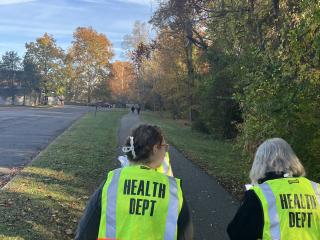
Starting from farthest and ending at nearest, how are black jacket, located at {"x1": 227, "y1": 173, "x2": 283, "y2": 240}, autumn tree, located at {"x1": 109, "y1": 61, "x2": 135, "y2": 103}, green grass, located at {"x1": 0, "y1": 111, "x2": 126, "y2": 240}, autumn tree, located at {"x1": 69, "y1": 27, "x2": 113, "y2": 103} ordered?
autumn tree, located at {"x1": 69, "y1": 27, "x2": 113, "y2": 103}
autumn tree, located at {"x1": 109, "y1": 61, "x2": 135, "y2": 103}
green grass, located at {"x1": 0, "y1": 111, "x2": 126, "y2": 240}
black jacket, located at {"x1": 227, "y1": 173, "x2": 283, "y2": 240}

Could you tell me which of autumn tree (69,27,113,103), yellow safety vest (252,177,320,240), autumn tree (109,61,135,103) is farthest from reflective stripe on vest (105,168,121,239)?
autumn tree (69,27,113,103)

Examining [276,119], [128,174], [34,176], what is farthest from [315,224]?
[34,176]

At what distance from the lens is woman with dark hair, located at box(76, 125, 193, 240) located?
119 inches

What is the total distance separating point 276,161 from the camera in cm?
331

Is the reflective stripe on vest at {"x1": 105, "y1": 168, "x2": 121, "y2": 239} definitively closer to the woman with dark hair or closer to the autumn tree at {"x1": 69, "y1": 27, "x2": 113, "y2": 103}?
the woman with dark hair

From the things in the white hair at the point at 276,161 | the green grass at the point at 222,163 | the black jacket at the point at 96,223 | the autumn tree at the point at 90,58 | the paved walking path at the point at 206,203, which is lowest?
the green grass at the point at 222,163

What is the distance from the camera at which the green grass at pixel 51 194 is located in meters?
6.94

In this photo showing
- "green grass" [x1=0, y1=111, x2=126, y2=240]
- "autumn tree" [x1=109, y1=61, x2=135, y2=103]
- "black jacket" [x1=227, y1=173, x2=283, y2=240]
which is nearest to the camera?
"black jacket" [x1=227, y1=173, x2=283, y2=240]

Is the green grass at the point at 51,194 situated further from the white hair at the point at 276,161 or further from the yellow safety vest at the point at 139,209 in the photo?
the white hair at the point at 276,161

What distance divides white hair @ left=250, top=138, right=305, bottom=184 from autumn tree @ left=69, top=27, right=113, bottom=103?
10771 cm

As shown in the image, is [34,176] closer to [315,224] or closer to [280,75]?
[280,75]

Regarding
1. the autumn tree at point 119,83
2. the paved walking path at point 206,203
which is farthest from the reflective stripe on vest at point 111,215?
the autumn tree at point 119,83

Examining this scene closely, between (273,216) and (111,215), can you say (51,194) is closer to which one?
(111,215)

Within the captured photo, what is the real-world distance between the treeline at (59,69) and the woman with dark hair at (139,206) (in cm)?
9858
